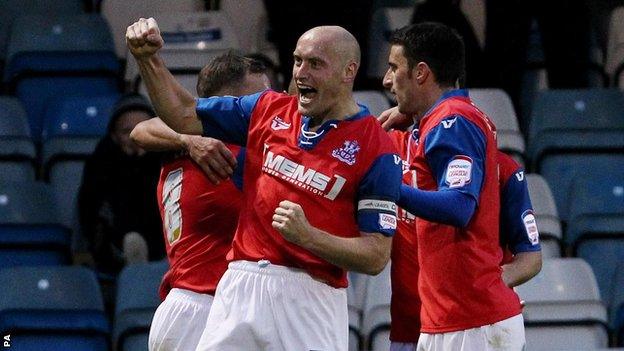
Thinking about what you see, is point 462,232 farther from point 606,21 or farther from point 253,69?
point 606,21

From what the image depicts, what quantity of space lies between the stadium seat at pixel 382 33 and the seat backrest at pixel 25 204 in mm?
2486

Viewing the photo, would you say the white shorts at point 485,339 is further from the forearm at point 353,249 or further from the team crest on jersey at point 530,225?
the forearm at point 353,249

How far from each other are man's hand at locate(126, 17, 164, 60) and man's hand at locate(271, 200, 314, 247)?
67 centimetres

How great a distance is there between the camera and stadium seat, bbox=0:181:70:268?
7.95 m

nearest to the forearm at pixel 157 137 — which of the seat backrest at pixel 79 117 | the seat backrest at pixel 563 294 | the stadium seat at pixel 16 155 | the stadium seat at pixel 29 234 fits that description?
the stadium seat at pixel 29 234

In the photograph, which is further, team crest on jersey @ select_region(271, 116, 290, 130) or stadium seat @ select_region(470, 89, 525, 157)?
stadium seat @ select_region(470, 89, 525, 157)

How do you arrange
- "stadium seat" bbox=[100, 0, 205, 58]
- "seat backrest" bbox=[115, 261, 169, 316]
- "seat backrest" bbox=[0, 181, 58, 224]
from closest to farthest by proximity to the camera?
"seat backrest" bbox=[115, 261, 169, 316] < "seat backrest" bbox=[0, 181, 58, 224] < "stadium seat" bbox=[100, 0, 205, 58]

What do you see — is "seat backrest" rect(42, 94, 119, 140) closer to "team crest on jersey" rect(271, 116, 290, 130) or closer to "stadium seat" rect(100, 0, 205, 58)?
"stadium seat" rect(100, 0, 205, 58)

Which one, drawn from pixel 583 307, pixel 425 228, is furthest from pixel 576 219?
pixel 425 228

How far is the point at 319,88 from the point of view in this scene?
4.94 m

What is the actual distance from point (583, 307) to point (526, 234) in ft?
6.99

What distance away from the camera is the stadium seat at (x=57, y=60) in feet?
30.8

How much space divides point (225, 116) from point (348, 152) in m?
0.47

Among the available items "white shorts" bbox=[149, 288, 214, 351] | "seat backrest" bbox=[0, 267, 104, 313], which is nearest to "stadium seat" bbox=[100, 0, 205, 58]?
"seat backrest" bbox=[0, 267, 104, 313]
